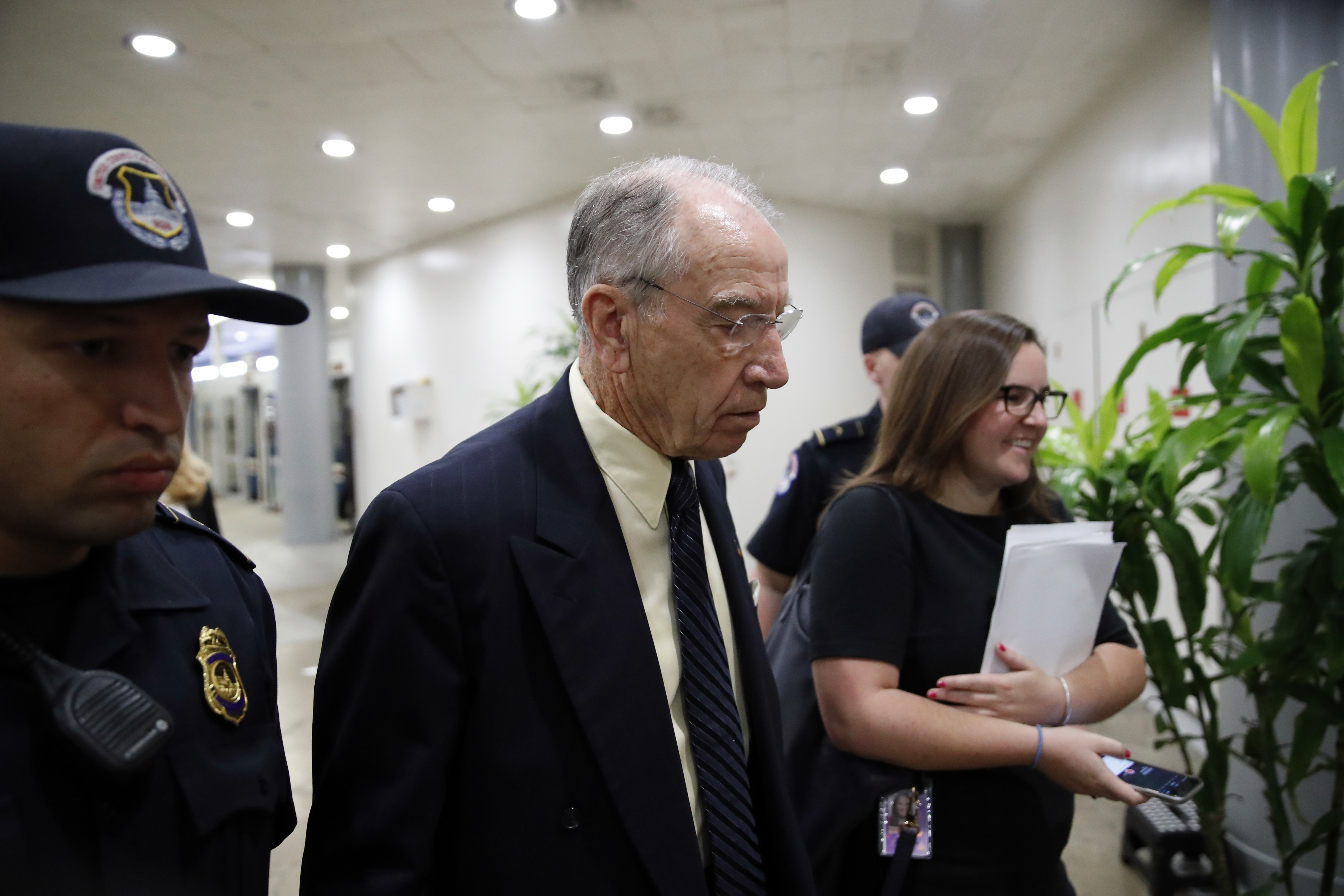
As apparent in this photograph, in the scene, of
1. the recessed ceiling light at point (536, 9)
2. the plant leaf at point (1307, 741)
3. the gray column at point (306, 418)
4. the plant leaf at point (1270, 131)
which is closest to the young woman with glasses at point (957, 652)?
the plant leaf at point (1307, 741)

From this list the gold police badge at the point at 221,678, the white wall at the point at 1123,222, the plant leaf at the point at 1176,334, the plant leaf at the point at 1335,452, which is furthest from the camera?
the white wall at the point at 1123,222

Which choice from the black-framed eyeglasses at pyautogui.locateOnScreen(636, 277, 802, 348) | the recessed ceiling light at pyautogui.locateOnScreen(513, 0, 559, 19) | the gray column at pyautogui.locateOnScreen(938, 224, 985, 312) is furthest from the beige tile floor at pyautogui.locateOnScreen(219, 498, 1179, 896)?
the gray column at pyautogui.locateOnScreen(938, 224, 985, 312)

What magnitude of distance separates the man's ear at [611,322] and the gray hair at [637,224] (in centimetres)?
1

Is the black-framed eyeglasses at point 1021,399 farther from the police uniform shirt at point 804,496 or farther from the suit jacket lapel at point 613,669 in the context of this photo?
the suit jacket lapel at point 613,669

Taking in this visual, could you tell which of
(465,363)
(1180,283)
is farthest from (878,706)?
(465,363)

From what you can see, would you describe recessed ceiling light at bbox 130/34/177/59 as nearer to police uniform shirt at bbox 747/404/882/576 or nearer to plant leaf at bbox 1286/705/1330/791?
police uniform shirt at bbox 747/404/882/576

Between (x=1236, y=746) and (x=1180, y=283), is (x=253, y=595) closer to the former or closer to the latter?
(x=1236, y=746)

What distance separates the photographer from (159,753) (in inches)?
28.7

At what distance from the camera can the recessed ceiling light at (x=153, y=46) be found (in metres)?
4.39

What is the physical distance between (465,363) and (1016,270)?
18.4 ft

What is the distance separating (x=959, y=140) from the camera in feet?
20.5

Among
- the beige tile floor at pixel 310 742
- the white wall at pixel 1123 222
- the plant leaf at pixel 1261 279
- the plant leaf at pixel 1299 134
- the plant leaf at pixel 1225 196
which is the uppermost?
the white wall at pixel 1123 222

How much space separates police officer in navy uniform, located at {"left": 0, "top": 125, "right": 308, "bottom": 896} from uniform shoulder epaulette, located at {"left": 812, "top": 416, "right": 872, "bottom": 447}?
158cm

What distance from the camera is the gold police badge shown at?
0.80m
